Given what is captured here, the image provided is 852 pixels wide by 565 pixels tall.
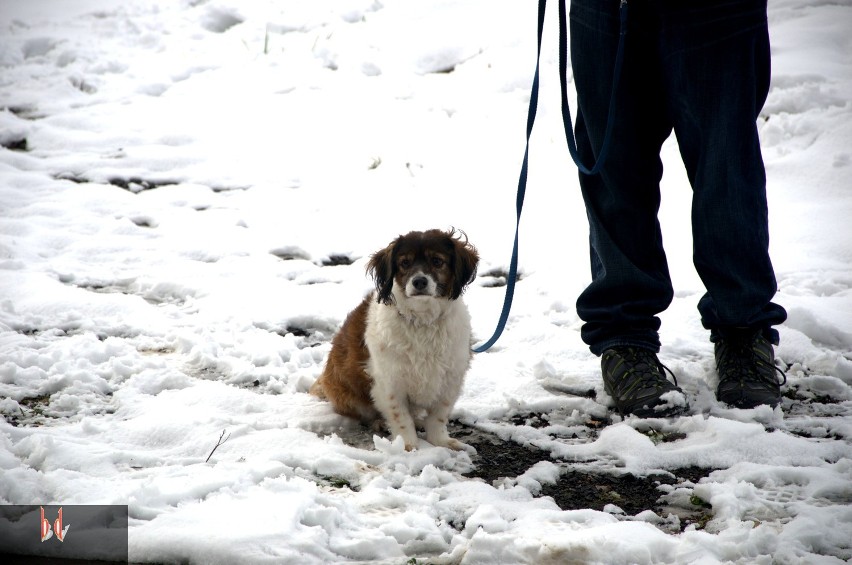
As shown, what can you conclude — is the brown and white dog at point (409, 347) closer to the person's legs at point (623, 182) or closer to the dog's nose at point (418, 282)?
the dog's nose at point (418, 282)

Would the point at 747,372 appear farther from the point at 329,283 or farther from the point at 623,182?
the point at 329,283

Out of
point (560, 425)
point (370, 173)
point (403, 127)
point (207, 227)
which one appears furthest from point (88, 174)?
point (560, 425)

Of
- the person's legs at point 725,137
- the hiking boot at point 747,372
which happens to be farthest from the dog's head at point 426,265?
the hiking boot at point 747,372

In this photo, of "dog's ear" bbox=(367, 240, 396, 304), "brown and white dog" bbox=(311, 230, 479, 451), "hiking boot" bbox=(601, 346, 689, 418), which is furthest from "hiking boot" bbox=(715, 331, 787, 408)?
"dog's ear" bbox=(367, 240, 396, 304)

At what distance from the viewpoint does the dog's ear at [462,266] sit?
11.5 ft

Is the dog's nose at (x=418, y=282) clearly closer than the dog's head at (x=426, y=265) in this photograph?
Yes

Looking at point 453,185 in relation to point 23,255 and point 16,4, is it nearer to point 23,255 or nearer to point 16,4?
point 23,255

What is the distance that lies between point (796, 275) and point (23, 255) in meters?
5.08

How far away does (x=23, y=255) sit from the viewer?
5281 mm

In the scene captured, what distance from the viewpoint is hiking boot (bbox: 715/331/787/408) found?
133 inches

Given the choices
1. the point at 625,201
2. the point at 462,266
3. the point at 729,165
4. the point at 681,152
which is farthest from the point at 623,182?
the point at 462,266

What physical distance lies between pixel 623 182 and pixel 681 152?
290mm

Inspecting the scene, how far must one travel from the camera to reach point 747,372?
11.3 feet

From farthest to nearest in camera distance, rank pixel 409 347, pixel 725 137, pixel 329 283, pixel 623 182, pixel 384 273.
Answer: pixel 329 283, pixel 623 182, pixel 384 273, pixel 409 347, pixel 725 137
